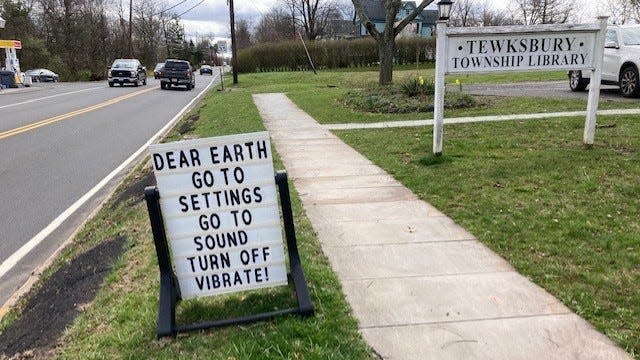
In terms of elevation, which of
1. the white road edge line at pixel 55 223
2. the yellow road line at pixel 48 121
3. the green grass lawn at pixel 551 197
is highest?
the green grass lawn at pixel 551 197

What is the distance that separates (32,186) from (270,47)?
44827 mm

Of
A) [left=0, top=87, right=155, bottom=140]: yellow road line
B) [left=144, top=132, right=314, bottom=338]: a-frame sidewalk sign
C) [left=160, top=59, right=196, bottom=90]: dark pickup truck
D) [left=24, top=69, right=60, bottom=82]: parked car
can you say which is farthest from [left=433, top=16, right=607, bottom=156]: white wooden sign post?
[left=24, top=69, right=60, bottom=82]: parked car

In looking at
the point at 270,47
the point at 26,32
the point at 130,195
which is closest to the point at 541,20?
the point at 270,47

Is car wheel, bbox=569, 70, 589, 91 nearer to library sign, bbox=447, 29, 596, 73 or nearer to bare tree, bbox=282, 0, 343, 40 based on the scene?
library sign, bbox=447, 29, 596, 73

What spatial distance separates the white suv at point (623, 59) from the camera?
13586 mm

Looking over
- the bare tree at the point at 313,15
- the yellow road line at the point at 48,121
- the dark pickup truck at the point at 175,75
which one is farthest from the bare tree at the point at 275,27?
the yellow road line at the point at 48,121

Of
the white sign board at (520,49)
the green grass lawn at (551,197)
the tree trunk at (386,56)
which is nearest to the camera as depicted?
the green grass lawn at (551,197)

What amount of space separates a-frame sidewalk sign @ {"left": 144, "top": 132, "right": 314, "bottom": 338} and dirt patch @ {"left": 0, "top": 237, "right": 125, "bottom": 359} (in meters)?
0.85

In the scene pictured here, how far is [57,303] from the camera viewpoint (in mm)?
4121

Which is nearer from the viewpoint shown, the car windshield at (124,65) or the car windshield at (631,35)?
the car windshield at (631,35)

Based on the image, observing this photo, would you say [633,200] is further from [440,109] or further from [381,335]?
[381,335]

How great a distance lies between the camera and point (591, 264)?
13.0 feet

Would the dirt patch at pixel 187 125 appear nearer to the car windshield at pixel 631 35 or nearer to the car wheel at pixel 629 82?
the car wheel at pixel 629 82

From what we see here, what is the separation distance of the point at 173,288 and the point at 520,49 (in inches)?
226
